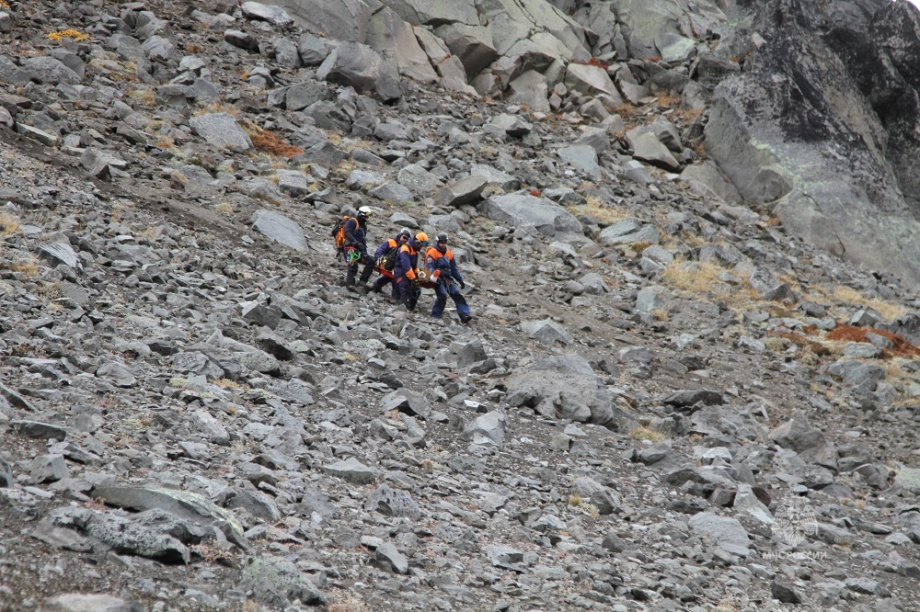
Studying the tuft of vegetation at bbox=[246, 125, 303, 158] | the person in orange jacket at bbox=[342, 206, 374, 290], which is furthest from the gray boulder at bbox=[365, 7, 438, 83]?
the person in orange jacket at bbox=[342, 206, 374, 290]

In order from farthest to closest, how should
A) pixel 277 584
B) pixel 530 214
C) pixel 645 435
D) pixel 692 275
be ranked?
pixel 530 214 → pixel 692 275 → pixel 645 435 → pixel 277 584

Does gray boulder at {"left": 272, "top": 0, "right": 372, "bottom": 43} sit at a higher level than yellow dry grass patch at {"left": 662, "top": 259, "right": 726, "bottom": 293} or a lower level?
higher

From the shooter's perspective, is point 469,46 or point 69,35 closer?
point 69,35

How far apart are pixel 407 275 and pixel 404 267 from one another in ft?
0.56

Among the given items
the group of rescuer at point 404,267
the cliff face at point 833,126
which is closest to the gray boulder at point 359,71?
the cliff face at point 833,126

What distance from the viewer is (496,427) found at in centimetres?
1054

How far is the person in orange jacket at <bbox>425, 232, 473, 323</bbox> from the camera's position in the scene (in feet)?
51.7

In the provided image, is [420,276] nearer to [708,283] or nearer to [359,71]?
[708,283]

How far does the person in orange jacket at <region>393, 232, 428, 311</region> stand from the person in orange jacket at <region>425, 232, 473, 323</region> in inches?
12.3

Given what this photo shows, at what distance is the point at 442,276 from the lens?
15.8 metres

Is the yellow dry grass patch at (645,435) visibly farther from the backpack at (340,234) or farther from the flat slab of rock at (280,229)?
the flat slab of rock at (280,229)

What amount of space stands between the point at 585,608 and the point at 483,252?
15.5 meters

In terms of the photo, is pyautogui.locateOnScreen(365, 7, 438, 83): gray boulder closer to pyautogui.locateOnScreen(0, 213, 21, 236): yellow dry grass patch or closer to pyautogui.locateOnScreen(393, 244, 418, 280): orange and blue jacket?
pyautogui.locateOnScreen(393, 244, 418, 280): orange and blue jacket

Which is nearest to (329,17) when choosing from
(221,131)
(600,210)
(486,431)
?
(221,131)
